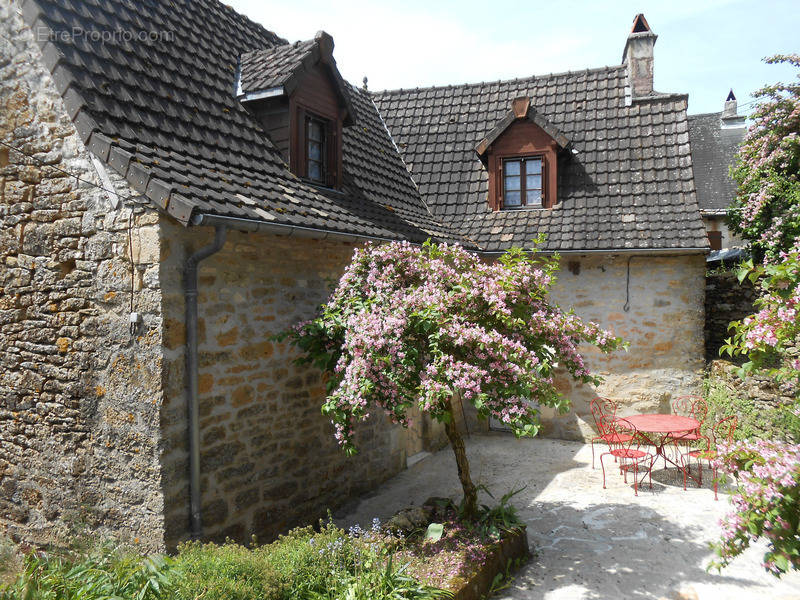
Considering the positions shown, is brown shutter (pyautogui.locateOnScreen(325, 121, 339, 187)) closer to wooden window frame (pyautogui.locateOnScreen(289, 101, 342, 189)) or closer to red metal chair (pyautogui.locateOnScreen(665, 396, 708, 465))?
wooden window frame (pyautogui.locateOnScreen(289, 101, 342, 189))

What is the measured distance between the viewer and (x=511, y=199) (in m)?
10.6

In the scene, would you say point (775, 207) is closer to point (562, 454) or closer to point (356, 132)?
point (562, 454)

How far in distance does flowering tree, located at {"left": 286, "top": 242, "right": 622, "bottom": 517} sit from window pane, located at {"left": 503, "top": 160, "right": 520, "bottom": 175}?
5.47m

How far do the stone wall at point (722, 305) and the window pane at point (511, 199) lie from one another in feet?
11.9

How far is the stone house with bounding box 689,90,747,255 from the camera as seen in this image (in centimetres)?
1847

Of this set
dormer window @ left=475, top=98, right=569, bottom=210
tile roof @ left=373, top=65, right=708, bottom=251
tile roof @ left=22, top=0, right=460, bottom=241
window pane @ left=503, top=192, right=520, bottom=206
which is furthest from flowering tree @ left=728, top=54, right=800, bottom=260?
tile roof @ left=22, top=0, right=460, bottom=241

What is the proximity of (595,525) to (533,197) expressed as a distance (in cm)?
611

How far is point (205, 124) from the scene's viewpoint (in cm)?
609

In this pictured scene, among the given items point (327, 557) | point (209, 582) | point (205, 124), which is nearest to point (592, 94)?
point (205, 124)

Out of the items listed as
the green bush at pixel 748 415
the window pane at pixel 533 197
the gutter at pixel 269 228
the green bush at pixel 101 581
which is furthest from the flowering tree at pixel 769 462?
the window pane at pixel 533 197

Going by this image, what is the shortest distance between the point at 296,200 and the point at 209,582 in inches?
152

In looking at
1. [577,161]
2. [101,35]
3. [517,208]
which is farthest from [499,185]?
[101,35]

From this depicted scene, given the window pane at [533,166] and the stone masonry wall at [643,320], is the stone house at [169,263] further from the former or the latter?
the window pane at [533,166]

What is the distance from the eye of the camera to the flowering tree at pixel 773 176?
366 inches
